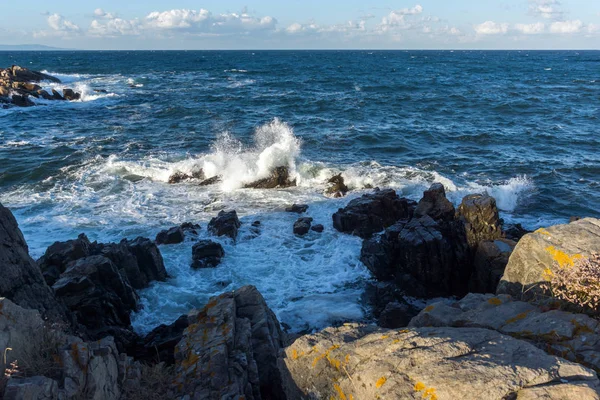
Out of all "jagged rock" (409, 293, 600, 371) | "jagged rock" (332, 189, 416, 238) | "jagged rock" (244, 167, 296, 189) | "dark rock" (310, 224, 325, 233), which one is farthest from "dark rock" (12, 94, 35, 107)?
"jagged rock" (409, 293, 600, 371)

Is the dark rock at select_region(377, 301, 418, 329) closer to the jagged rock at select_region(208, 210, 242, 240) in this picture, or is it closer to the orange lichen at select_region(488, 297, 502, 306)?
the orange lichen at select_region(488, 297, 502, 306)

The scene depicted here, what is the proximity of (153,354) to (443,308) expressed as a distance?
6858mm

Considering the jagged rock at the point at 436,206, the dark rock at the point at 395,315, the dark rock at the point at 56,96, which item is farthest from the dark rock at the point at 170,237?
the dark rock at the point at 56,96

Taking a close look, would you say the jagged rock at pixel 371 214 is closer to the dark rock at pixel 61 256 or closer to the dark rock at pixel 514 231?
the dark rock at pixel 514 231

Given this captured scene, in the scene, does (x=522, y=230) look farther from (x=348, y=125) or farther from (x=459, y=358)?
(x=348, y=125)

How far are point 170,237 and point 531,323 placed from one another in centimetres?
1341

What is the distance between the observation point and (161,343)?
33.0 feet

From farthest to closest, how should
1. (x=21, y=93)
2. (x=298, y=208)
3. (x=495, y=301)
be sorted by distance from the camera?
1. (x=21, y=93)
2. (x=298, y=208)
3. (x=495, y=301)

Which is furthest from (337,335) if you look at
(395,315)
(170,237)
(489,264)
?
(170,237)

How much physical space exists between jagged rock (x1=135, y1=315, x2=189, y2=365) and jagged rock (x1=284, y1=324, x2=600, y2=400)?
4.70m

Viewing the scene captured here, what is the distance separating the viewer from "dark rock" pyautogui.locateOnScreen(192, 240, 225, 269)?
14789 millimetres

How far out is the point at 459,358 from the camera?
4.73m

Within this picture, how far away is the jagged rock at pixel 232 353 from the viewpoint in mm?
6562

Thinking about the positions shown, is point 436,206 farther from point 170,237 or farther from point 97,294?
point 97,294
